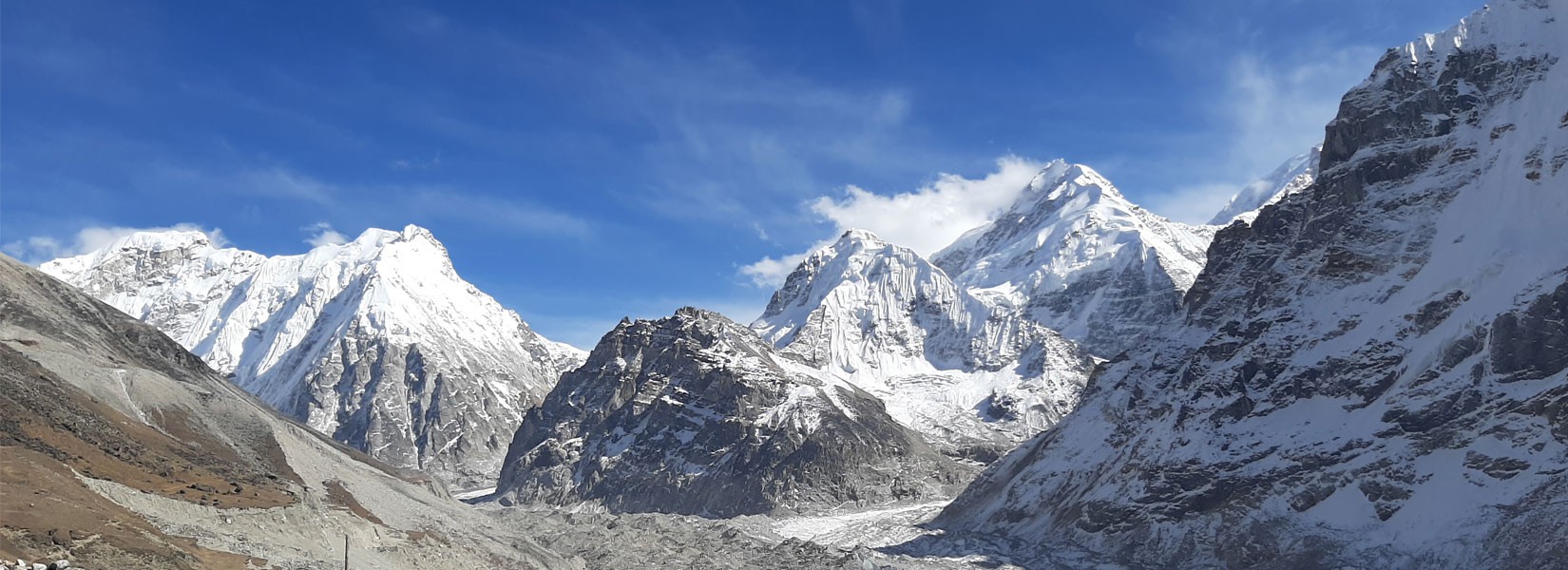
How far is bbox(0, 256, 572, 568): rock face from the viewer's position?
98.9m

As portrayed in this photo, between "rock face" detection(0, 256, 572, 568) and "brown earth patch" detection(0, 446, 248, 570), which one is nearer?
"brown earth patch" detection(0, 446, 248, 570)

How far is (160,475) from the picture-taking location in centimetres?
12069

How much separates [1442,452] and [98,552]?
6727 inches

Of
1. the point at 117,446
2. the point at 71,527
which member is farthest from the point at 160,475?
the point at 71,527

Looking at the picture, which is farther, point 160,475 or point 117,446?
point 117,446

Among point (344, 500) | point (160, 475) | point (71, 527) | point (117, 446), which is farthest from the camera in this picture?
point (344, 500)

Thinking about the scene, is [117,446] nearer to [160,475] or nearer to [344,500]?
[160,475]

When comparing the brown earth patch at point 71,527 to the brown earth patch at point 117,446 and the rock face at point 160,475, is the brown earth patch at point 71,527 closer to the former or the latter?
the rock face at point 160,475

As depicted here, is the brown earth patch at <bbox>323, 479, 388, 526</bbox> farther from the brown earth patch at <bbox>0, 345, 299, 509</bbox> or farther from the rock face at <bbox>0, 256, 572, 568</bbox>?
the brown earth patch at <bbox>0, 345, 299, 509</bbox>

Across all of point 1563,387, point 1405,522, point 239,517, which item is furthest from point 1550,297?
point 239,517

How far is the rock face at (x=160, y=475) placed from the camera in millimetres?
98938

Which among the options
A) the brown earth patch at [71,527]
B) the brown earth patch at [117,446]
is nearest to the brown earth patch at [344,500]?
the brown earth patch at [117,446]

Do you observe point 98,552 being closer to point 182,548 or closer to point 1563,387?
point 182,548

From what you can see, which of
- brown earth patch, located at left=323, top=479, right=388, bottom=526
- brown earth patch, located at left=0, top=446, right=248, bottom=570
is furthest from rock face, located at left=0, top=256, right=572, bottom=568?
brown earth patch, located at left=323, top=479, right=388, bottom=526
